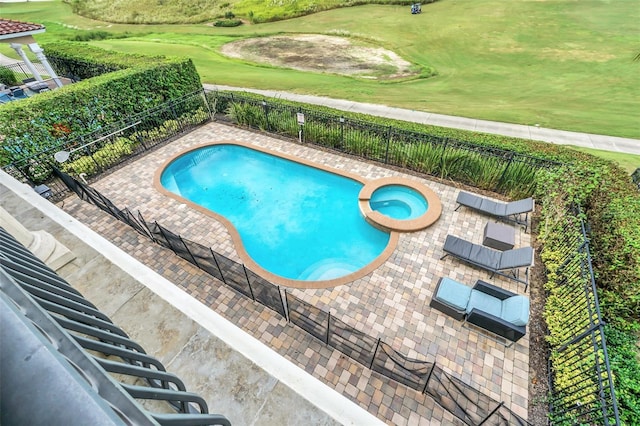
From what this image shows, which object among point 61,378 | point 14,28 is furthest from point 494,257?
point 14,28

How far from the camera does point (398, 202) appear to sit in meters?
10.6

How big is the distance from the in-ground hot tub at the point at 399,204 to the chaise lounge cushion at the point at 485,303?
8.98ft

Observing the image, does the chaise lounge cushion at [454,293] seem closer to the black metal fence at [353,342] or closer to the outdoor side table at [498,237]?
the black metal fence at [353,342]

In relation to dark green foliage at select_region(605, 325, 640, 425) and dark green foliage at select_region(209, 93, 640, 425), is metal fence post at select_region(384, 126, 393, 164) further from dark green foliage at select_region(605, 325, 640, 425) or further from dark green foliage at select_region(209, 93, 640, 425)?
dark green foliage at select_region(605, 325, 640, 425)

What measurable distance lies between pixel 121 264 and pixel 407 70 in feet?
97.1

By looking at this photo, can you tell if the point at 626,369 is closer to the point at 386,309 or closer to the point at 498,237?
the point at 498,237

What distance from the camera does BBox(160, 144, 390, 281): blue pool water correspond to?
29.7ft

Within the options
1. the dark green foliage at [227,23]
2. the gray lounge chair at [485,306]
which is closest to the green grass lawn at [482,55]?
the dark green foliage at [227,23]

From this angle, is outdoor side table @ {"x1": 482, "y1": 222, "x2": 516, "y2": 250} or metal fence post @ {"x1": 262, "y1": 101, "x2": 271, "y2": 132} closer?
outdoor side table @ {"x1": 482, "y1": 222, "x2": 516, "y2": 250}

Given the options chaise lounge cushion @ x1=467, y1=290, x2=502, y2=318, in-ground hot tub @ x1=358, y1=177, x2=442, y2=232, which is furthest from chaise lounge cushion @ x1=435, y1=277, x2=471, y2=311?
in-ground hot tub @ x1=358, y1=177, x2=442, y2=232

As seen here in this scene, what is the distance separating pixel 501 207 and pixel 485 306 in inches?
157

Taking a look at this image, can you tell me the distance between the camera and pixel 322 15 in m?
50.2

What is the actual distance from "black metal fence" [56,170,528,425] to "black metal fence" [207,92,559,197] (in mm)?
7315

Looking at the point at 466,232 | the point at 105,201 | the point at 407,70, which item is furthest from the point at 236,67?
the point at 466,232
